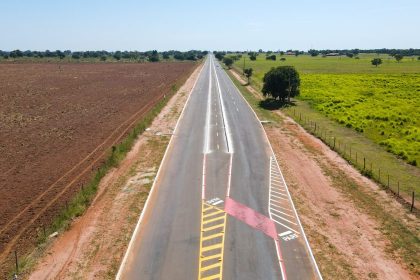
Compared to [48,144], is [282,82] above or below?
above

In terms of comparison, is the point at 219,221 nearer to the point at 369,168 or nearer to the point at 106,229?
the point at 106,229

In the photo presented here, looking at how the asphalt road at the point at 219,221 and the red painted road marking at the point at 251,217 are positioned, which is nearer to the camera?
the asphalt road at the point at 219,221

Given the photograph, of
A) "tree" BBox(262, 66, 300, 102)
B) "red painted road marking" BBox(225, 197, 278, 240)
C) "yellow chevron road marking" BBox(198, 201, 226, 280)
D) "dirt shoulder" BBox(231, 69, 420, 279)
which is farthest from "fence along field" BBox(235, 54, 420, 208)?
"yellow chevron road marking" BBox(198, 201, 226, 280)

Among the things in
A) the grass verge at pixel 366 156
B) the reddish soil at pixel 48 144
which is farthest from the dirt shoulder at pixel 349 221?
the reddish soil at pixel 48 144

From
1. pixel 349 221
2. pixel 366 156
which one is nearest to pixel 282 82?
pixel 366 156

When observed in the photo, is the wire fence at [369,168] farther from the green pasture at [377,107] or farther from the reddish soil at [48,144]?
the reddish soil at [48,144]

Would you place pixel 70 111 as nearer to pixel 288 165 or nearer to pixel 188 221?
pixel 288 165
